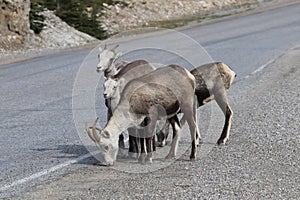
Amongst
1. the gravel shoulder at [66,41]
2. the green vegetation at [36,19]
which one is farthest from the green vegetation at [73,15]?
the gravel shoulder at [66,41]

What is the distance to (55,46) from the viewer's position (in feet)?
79.7

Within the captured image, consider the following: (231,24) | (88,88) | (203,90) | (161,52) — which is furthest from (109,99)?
(231,24)

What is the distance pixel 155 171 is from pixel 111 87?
36.4 inches

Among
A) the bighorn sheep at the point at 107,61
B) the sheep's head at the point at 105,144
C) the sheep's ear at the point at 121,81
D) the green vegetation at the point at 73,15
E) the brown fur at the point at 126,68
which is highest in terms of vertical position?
the bighorn sheep at the point at 107,61

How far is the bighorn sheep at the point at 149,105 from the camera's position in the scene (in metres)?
7.43

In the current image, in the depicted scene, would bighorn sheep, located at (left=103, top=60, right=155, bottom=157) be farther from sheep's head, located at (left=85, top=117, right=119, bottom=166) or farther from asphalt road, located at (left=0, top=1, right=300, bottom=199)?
asphalt road, located at (left=0, top=1, right=300, bottom=199)

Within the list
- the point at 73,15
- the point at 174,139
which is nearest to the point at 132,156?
the point at 174,139

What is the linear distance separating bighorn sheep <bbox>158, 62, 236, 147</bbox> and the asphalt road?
0.33 metres

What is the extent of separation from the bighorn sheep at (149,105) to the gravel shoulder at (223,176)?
30 cm

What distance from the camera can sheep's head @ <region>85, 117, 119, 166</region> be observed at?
24.3 feet

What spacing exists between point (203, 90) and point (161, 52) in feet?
36.9

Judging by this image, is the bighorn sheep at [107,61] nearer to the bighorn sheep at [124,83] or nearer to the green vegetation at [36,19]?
the bighorn sheep at [124,83]

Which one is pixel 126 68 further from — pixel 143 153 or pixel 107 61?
pixel 143 153

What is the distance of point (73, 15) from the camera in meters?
27.7
